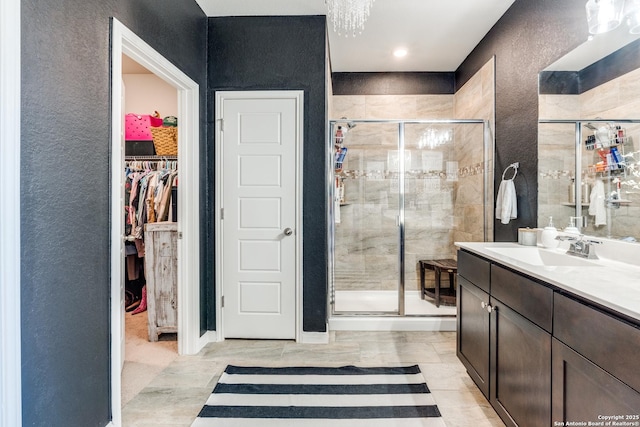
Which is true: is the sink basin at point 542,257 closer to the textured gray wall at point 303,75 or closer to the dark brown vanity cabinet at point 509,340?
the dark brown vanity cabinet at point 509,340

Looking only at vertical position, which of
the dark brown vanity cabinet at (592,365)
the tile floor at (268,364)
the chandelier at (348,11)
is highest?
the chandelier at (348,11)

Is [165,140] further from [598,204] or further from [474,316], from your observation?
[598,204]

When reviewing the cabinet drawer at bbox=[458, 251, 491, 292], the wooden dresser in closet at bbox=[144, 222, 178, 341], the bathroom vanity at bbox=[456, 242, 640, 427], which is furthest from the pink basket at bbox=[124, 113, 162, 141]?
the bathroom vanity at bbox=[456, 242, 640, 427]

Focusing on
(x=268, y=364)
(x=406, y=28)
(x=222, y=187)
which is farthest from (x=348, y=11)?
(x=268, y=364)

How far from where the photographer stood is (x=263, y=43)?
2.89 metres

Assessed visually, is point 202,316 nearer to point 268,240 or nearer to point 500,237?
point 268,240

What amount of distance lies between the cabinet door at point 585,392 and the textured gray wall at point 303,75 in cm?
187

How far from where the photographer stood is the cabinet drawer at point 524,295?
4.28 ft

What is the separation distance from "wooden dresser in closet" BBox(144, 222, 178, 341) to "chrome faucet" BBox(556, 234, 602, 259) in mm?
2789

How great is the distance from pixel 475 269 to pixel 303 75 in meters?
2.06

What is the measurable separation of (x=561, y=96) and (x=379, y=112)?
225cm

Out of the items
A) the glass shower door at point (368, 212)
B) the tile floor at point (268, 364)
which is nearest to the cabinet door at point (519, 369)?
the tile floor at point (268, 364)
